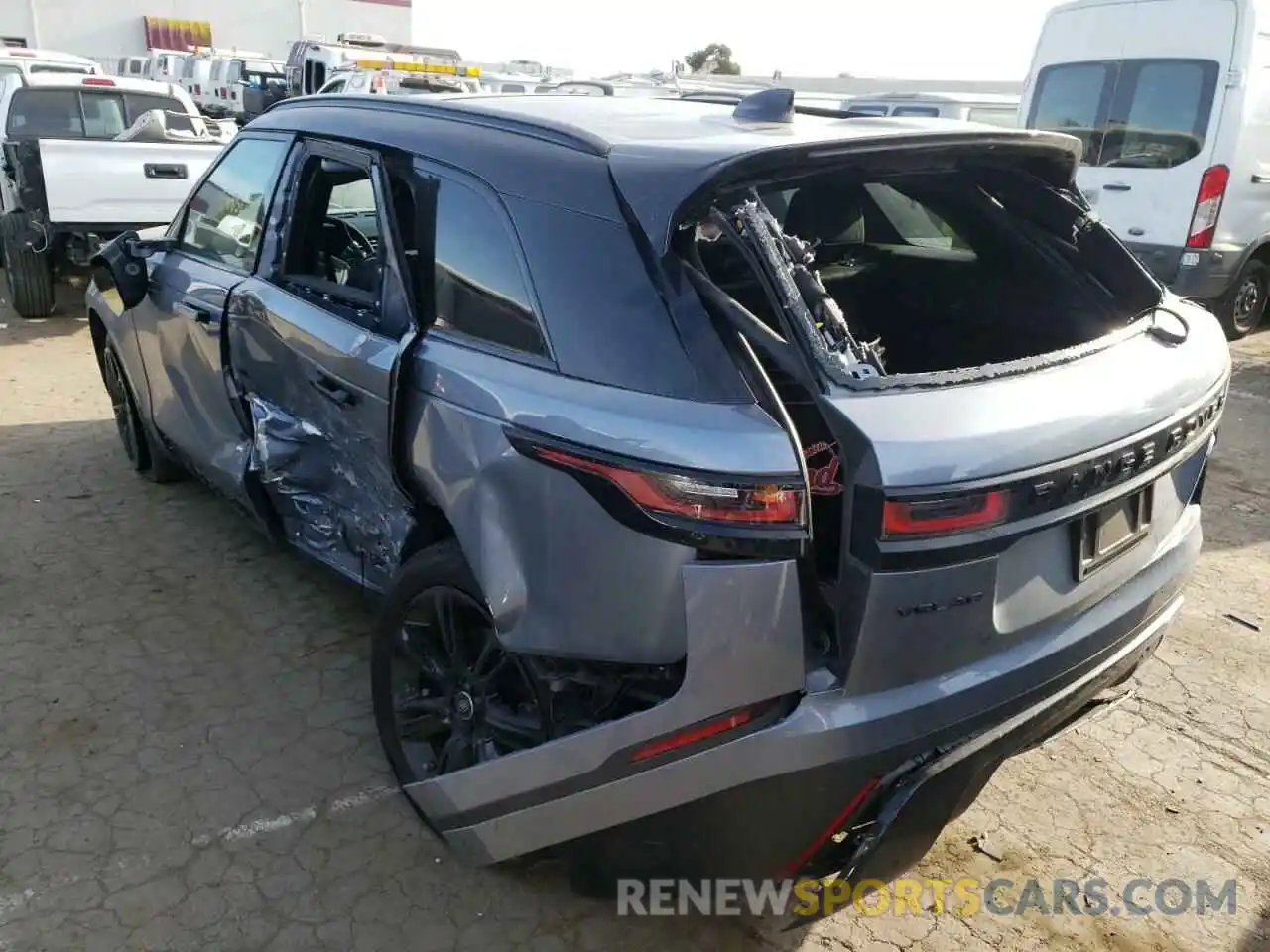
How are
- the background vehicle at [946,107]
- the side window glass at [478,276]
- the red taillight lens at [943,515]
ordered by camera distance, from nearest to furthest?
1. the red taillight lens at [943,515]
2. the side window glass at [478,276]
3. the background vehicle at [946,107]

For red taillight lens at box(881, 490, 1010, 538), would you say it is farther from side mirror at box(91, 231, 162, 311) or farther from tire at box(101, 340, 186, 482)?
tire at box(101, 340, 186, 482)

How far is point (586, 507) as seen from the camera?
1.97 metres

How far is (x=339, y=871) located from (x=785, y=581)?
1550 mm

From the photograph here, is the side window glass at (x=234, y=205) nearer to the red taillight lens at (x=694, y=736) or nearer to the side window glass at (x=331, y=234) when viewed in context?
the side window glass at (x=331, y=234)

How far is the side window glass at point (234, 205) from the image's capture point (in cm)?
351

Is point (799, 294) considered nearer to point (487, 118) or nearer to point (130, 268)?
point (487, 118)

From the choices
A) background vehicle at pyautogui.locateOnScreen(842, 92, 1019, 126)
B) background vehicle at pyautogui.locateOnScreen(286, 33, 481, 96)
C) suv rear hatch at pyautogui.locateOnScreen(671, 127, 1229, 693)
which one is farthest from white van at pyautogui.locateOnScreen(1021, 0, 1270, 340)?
background vehicle at pyautogui.locateOnScreen(286, 33, 481, 96)

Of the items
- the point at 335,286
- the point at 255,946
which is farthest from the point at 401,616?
the point at 335,286

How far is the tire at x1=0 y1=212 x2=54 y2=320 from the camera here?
780cm

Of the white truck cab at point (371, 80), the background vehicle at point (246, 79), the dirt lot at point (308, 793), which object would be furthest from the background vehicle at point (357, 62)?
the dirt lot at point (308, 793)

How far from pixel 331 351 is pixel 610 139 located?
43.5 inches

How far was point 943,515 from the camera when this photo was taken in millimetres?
1820

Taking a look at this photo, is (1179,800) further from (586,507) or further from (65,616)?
(65,616)

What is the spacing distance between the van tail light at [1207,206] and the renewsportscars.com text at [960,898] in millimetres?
6432
